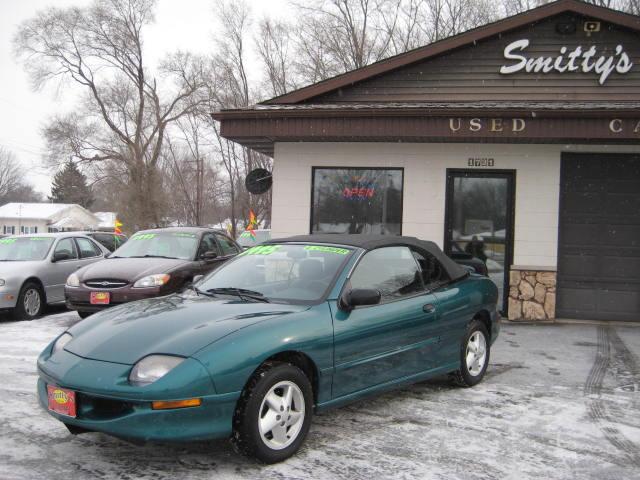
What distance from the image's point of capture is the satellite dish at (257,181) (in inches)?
478

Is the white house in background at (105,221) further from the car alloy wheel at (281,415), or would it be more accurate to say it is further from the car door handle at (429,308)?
the car alloy wheel at (281,415)

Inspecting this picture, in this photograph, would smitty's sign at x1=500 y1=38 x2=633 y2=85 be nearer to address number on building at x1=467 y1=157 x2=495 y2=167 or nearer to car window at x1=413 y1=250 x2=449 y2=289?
address number on building at x1=467 y1=157 x2=495 y2=167

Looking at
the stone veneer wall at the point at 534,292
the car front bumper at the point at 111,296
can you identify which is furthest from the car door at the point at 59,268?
the stone veneer wall at the point at 534,292

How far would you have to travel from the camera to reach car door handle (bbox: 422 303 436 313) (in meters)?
4.99

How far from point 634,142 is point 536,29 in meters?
2.61

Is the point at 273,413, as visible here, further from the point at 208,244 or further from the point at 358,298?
the point at 208,244

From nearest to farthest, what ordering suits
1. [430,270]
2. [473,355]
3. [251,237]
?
[430,270] → [473,355] → [251,237]

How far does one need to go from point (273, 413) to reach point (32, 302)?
757cm

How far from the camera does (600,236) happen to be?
9.59 m

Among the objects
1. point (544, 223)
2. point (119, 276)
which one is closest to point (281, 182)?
point (119, 276)

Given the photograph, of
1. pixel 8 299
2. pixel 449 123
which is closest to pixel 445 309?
pixel 449 123

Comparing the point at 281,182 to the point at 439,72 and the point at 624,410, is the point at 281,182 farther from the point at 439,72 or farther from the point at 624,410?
the point at 624,410

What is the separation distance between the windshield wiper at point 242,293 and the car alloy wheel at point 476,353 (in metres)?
2.25

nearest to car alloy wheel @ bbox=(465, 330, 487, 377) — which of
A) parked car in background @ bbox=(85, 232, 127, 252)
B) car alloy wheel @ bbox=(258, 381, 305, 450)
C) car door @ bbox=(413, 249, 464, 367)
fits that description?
car door @ bbox=(413, 249, 464, 367)
